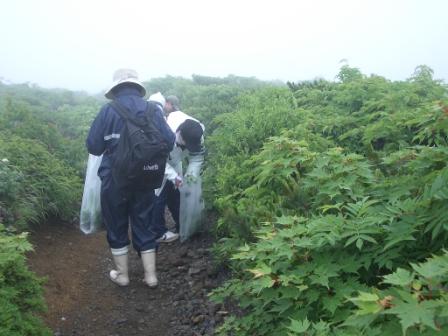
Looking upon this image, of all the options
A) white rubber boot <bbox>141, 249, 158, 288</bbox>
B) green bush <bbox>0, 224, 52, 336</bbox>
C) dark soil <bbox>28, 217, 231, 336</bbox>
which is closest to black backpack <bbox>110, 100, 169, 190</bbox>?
white rubber boot <bbox>141, 249, 158, 288</bbox>

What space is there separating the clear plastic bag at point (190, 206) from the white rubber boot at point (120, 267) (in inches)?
40.2

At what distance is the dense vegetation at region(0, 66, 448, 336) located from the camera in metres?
1.72

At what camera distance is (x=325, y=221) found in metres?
2.22

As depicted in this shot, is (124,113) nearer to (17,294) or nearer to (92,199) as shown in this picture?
(92,199)

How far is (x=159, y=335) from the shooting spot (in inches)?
143

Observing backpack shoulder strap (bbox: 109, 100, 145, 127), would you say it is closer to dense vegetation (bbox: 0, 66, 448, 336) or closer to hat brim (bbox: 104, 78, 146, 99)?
hat brim (bbox: 104, 78, 146, 99)

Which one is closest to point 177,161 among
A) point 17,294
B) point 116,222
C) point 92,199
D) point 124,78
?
point 92,199

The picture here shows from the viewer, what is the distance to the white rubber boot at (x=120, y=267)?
14.3 feet

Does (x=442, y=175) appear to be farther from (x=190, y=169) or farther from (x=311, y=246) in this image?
(x=190, y=169)

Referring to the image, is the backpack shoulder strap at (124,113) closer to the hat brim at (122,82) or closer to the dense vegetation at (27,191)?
the hat brim at (122,82)

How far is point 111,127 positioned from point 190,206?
1554mm

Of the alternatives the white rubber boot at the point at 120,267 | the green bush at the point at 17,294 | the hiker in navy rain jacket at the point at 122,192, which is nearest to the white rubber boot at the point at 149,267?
the hiker in navy rain jacket at the point at 122,192

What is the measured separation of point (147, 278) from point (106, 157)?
130cm

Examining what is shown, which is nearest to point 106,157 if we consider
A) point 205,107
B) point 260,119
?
point 260,119
